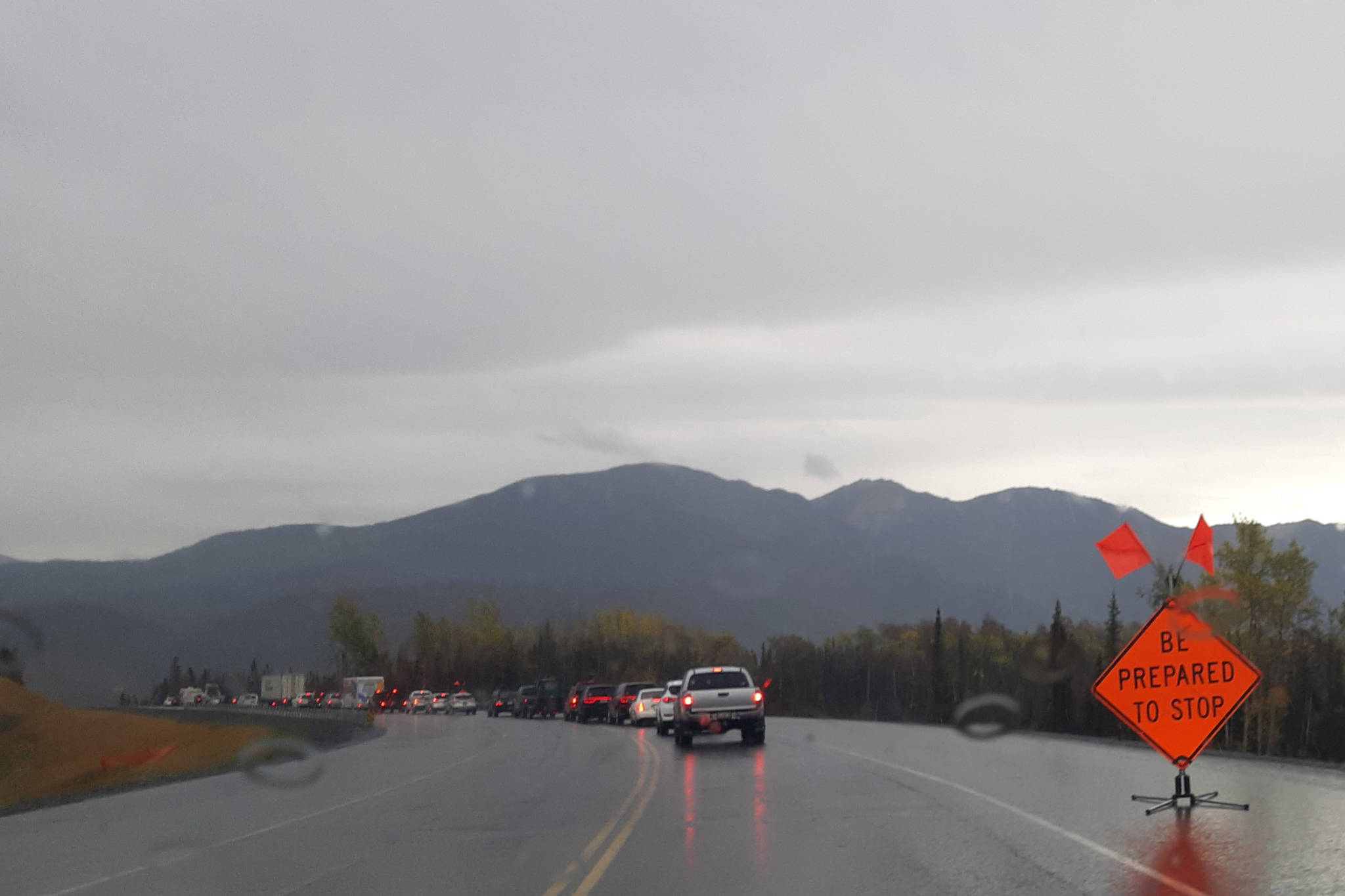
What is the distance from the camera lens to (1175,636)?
1734cm

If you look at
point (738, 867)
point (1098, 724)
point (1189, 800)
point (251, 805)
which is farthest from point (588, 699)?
point (738, 867)

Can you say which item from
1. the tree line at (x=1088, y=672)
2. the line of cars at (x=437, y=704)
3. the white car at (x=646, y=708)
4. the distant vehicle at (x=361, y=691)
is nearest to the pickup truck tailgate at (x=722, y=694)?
the tree line at (x=1088, y=672)

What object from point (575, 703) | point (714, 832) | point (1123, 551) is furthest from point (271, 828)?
point (575, 703)

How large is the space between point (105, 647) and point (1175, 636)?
76.4 metres

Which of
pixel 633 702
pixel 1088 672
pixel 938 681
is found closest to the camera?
pixel 633 702

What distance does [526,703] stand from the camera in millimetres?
76938

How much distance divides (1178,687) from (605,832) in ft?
22.7

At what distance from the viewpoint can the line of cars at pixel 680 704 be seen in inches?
1321

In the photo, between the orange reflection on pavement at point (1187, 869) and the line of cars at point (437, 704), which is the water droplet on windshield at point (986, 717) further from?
the line of cars at point (437, 704)

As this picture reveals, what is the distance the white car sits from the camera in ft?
176

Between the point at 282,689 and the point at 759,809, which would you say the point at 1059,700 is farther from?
the point at 282,689

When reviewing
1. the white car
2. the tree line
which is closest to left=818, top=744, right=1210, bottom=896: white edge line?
the tree line

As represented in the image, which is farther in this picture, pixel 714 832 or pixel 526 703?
pixel 526 703

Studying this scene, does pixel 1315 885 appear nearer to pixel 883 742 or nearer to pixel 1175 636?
pixel 1175 636
